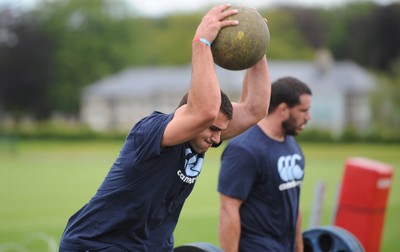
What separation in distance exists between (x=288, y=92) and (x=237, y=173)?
899 mm

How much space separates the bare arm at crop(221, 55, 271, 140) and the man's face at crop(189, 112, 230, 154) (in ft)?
2.02

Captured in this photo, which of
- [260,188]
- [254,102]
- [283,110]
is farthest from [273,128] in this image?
[254,102]

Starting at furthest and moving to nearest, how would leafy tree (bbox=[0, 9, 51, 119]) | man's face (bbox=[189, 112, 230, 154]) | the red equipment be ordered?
leafy tree (bbox=[0, 9, 51, 119]) → the red equipment → man's face (bbox=[189, 112, 230, 154])

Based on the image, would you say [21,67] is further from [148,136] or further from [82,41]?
[148,136]

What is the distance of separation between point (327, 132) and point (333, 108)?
→ 34744mm

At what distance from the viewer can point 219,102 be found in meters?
4.34

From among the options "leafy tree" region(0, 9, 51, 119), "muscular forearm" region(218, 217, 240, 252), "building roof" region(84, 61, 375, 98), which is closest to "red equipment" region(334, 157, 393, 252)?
"muscular forearm" region(218, 217, 240, 252)

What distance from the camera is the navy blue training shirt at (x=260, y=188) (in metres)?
5.94

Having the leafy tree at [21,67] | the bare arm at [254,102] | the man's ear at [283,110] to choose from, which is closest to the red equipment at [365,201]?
the man's ear at [283,110]

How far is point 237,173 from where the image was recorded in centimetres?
592

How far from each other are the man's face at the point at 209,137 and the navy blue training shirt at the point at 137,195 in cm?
6

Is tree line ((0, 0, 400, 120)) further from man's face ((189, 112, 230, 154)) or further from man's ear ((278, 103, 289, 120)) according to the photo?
man's face ((189, 112, 230, 154))

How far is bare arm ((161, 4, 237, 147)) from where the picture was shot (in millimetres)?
4247

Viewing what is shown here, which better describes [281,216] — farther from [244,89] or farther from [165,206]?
[165,206]
